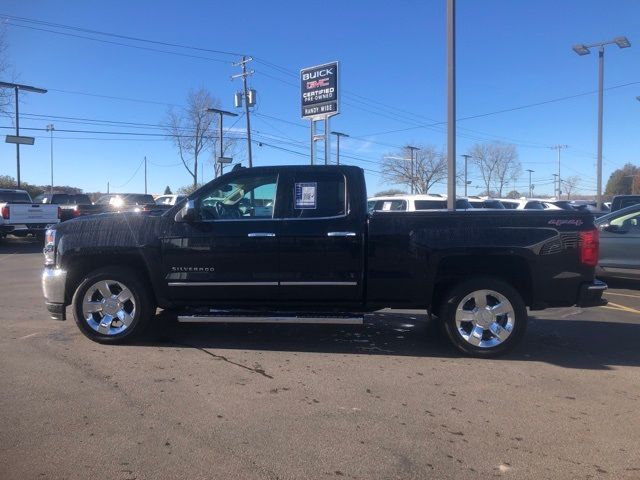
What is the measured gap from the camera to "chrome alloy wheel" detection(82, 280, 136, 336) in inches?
229

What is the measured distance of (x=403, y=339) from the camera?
20.6 feet

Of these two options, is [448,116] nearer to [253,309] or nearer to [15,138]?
[253,309]

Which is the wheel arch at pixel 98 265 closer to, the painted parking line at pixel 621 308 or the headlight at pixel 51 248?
the headlight at pixel 51 248

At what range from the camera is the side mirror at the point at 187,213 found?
5602 millimetres

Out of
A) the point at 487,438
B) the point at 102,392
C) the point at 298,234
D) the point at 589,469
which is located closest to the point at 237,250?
the point at 298,234

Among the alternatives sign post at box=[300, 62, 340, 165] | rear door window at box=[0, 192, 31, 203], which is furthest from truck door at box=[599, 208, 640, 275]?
rear door window at box=[0, 192, 31, 203]

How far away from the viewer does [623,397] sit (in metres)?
4.47

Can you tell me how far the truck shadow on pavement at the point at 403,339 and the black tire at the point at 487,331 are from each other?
0.16m

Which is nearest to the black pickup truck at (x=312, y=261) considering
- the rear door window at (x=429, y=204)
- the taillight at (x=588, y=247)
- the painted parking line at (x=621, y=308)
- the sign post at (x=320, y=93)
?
the taillight at (x=588, y=247)

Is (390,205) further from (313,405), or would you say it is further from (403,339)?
(313,405)

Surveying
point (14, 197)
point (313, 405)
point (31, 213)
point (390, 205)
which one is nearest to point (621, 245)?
point (390, 205)

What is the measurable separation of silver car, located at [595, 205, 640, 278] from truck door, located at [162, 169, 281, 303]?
6656mm

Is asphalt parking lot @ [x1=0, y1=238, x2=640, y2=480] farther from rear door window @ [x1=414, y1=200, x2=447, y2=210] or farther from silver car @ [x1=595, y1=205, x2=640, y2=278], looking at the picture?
rear door window @ [x1=414, y1=200, x2=447, y2=210]

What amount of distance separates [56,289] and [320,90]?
58.7 ft
